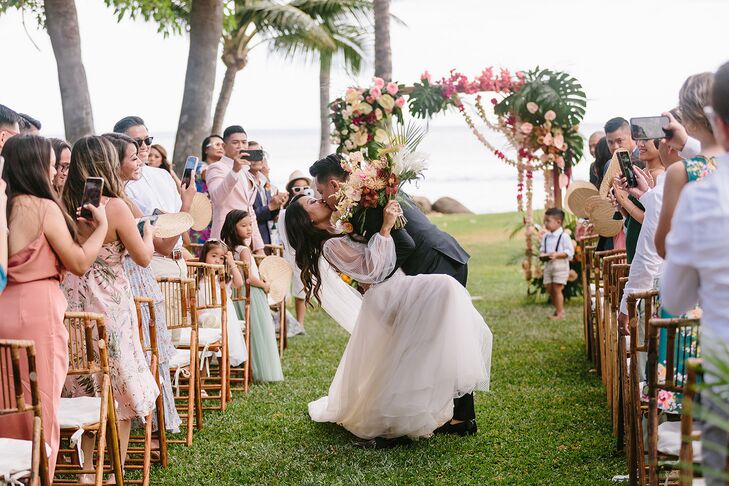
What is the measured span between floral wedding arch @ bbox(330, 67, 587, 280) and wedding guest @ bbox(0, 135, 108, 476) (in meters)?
7.68

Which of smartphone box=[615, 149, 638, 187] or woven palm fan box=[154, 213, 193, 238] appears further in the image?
woven palm fan box=[154, 213, 193, 238]

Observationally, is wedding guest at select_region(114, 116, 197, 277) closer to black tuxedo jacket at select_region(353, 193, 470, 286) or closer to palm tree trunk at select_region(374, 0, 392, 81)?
black tuxedo jacket at select_region(353, 193, 470, 286)

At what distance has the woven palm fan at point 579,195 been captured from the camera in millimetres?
8328

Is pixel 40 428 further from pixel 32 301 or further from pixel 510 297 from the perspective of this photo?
pixel 510 297

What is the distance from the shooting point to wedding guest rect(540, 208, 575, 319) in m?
11.6

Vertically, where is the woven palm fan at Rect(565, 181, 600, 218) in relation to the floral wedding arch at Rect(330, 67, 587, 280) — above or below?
below

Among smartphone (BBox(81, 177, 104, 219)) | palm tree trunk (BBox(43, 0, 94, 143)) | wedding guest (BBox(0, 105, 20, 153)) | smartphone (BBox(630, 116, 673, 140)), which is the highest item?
palm tree trunk (BBox(43, 0, 94, 143))

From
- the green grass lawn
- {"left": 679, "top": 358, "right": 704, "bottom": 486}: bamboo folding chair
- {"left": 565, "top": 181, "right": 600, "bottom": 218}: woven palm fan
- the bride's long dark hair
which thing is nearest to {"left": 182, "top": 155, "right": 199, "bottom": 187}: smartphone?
the bride's long dark hair

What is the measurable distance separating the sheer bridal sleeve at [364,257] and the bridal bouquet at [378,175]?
0.38 feet

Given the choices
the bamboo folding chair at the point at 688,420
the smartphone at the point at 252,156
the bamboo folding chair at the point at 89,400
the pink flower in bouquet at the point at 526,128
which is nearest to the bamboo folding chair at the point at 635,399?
the bamboo folding chair at the point at 688,420

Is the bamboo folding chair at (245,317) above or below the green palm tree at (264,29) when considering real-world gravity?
below

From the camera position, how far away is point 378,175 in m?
5.86

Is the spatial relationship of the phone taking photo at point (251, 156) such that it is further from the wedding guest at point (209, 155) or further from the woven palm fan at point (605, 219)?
the woven palm fan at point (605, 219)

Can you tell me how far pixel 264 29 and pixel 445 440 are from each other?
2203 cm
